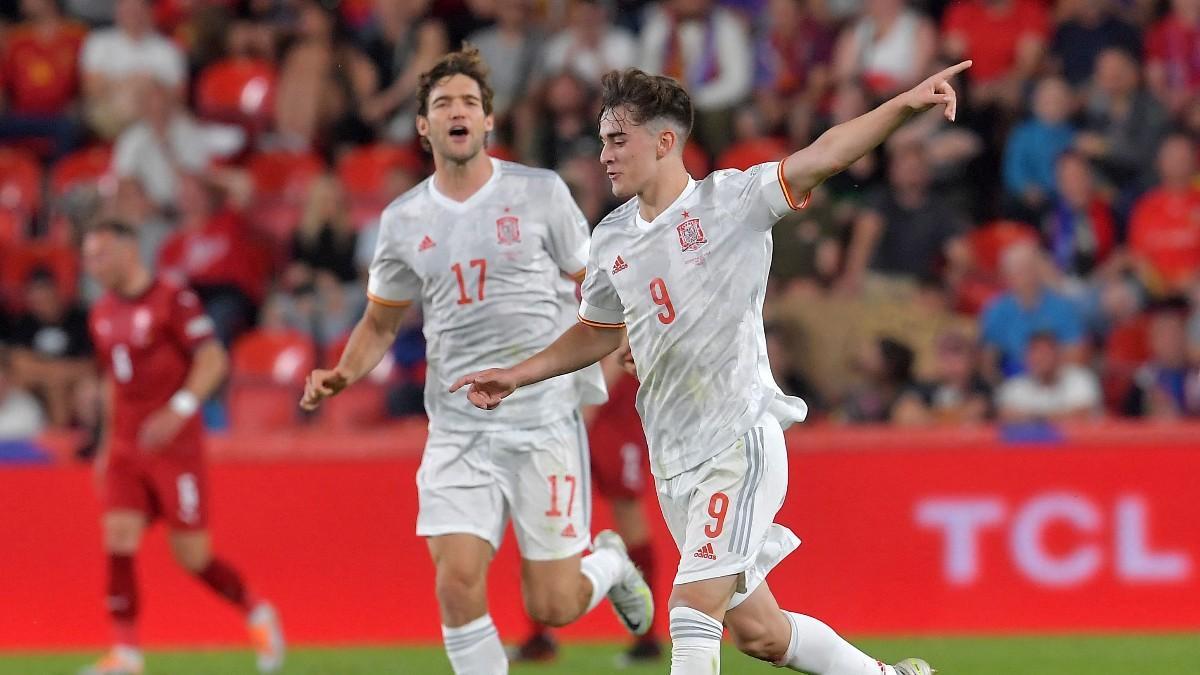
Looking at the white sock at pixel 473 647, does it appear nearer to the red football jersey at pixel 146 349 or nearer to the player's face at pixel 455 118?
the player's face at pixel 455 118

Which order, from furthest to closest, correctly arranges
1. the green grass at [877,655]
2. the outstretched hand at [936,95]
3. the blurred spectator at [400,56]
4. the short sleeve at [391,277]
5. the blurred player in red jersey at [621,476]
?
the blurred spectator at [400,56] → the blurred player in red jersey at [621,476] → the green grass at [877,655] → the short sleeve at [391,277] → the outstretched hand at [936,95]

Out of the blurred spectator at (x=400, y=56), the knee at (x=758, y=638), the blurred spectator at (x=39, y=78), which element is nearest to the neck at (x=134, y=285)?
the knee at (x=758, y=638)

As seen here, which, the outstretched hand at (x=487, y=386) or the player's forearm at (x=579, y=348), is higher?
the player's forearm at (x=579, y=348)

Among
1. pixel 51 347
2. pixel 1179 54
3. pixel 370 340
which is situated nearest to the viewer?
pixel 370 340

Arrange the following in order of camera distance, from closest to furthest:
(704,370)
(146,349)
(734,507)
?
(734,507), (704,370), (146,349)

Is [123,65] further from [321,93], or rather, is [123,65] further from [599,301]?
[599,301]

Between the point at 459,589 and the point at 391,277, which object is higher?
the point at 391,277

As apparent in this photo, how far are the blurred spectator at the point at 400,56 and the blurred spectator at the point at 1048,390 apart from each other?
5425 millimetres

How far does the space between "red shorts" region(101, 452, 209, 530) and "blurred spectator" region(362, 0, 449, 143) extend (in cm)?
545

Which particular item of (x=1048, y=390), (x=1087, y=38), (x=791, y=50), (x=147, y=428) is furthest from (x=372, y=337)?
(x=1087, y=38)

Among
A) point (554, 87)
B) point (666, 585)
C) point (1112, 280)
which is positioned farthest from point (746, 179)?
point (554, 87)

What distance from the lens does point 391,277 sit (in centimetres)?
787

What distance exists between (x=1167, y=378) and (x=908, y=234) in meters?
2.13

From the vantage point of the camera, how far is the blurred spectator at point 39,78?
15.9 m
